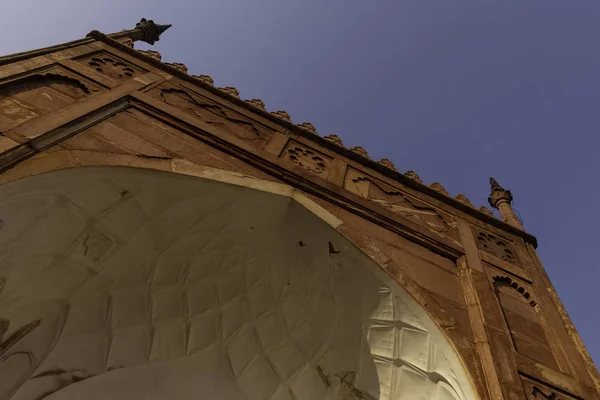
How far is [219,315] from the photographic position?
14.5 feet

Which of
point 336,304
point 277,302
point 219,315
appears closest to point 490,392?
point 336,304

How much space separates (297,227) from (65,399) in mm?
2068

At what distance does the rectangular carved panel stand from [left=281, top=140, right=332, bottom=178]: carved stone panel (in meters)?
0.25

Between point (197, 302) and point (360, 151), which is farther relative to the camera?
point (360, 151)

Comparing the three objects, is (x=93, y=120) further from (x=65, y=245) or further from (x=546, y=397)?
(x=546, y=397)

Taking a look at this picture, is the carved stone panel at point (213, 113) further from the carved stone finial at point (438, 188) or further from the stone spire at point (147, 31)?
the stone spire at point (147, 31)

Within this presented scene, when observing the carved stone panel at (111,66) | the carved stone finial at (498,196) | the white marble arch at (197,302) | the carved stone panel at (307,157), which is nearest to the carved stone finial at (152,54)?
the carved stone panel at (111,66)

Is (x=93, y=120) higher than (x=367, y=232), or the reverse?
(x=367, y=232)

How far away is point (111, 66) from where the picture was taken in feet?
17.4

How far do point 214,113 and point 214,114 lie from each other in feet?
0.09

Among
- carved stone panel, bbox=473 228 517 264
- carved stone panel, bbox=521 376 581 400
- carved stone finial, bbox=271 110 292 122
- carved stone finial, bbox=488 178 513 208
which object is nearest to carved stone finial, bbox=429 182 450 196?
carved stone panel, bbox=473 228 517 264

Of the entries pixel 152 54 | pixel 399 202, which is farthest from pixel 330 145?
pixel 152 54

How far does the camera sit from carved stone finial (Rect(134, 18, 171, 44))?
868cm

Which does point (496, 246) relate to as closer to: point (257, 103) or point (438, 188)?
point (438, 188)
